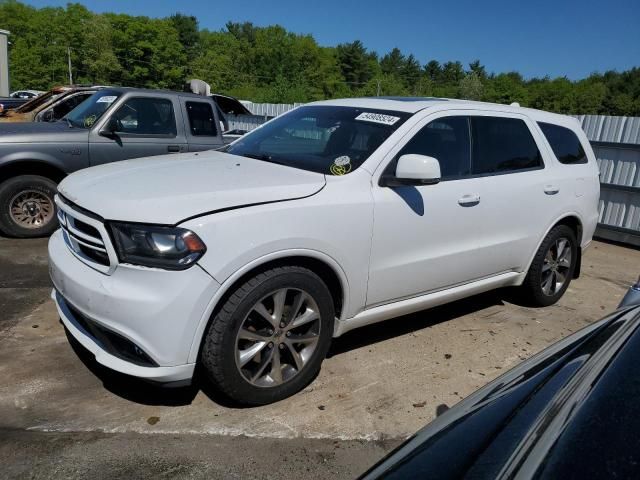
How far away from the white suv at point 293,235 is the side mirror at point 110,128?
294cm

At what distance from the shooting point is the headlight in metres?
2.57

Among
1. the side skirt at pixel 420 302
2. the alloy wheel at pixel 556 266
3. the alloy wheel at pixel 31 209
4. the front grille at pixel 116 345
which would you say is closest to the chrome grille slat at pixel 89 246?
the front grille at pixel 116 345

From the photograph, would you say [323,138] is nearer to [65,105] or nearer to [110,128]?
[110,128]

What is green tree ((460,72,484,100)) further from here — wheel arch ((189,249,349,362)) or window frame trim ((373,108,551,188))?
wheel arch ((189,249,349,362))

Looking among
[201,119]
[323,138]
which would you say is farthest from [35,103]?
[323,138]

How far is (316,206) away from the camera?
9.84 feet

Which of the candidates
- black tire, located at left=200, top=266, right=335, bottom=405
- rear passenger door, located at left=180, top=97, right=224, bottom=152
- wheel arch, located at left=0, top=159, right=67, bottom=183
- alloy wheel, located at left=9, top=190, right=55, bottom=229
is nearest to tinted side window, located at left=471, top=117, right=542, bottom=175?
black tire, located at left=200, top=266, right=335, bottom=405

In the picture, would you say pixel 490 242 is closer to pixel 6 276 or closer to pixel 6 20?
pixel 6 276

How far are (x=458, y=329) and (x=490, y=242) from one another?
0.81m

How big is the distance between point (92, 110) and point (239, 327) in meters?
5.14

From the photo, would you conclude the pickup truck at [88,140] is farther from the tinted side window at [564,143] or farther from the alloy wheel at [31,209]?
the tinted side window at [564,143]

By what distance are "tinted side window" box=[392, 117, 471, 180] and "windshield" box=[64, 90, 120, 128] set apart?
4.55 m

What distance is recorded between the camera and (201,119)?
7074 millimetres

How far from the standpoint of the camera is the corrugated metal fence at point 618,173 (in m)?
7.87
